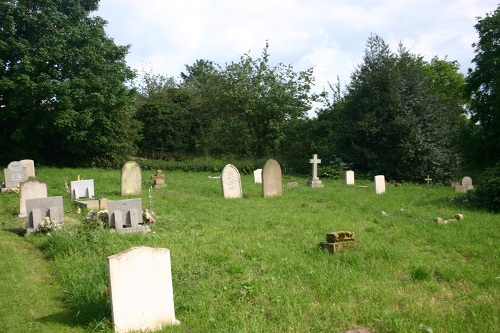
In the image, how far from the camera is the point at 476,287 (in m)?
5.72

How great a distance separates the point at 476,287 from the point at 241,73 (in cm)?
2981

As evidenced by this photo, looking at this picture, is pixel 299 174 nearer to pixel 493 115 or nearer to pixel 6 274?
pixel 493 115

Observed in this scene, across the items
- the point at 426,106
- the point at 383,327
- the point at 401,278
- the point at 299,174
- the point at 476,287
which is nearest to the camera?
the point at 383,327

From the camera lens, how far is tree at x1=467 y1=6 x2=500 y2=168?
94.3 feet

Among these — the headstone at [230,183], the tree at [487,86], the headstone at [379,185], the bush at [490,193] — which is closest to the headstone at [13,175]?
the headstone at [230,183]

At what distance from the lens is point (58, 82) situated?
23359mm

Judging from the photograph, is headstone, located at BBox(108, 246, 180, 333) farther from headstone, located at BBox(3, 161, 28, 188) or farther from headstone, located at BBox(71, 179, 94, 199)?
headstone, located at BBox(3, 161, 28, 188)

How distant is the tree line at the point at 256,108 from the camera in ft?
77.8

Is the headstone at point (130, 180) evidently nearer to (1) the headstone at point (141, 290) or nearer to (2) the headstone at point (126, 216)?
(2) the headstone at point (126, 216)

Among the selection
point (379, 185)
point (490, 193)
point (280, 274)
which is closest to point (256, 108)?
point (379, 185)

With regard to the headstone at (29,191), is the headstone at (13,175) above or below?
above

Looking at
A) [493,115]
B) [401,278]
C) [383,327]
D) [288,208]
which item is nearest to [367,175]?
[493,115]

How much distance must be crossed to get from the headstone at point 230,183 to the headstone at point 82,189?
14.6ft

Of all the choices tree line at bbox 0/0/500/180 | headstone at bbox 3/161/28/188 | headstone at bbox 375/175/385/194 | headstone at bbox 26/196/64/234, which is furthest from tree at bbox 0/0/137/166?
headstone at bbox 375/175/385/194
